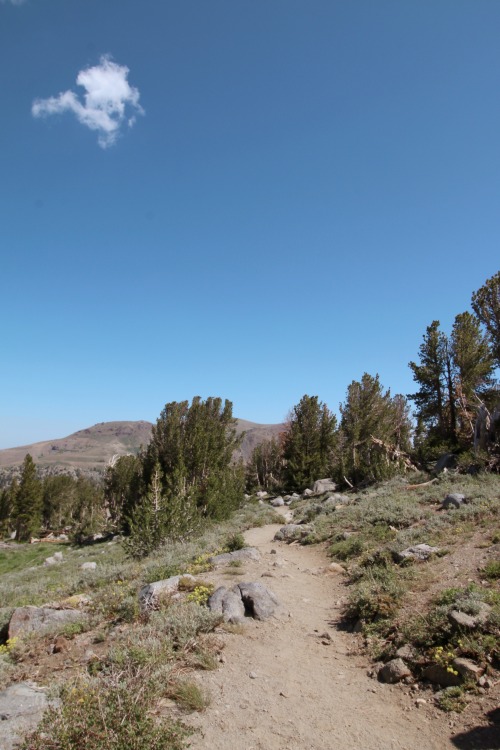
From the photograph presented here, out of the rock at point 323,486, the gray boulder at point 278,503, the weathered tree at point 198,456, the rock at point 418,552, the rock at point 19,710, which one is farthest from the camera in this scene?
the rock at point 323,486

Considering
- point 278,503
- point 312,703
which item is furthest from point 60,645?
point 278,503

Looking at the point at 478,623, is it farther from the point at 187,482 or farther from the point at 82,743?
the point at 187,482

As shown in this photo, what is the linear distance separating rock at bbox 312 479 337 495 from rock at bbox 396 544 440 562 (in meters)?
22.0

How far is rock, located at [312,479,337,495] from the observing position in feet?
104

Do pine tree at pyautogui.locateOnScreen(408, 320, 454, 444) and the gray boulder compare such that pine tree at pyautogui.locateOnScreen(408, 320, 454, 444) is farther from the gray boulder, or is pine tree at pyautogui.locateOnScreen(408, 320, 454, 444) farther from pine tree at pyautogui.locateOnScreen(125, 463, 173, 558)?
pine tree at pyautogui.locateOnScreen(125, 463, 173, 558)

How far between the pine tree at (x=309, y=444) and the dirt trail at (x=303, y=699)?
28825 mm

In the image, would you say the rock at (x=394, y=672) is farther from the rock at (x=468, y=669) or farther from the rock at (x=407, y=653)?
the rock at (x=468, y=669)

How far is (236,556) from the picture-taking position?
11523 millimetres

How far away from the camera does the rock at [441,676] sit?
5156mm

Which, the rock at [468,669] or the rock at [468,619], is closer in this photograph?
the rock at [468,669]

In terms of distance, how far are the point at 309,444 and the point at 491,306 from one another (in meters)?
18.9

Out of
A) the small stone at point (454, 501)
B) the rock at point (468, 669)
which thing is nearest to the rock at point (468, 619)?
the rock at point (468, 669)

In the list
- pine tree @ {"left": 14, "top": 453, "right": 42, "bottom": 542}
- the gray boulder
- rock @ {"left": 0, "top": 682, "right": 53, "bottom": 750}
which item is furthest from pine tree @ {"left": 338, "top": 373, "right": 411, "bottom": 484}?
pine tree @ {"left": 14, "top": 453, "right": 42, "bottom": 542}

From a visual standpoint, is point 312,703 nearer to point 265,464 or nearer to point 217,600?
point 217,600
